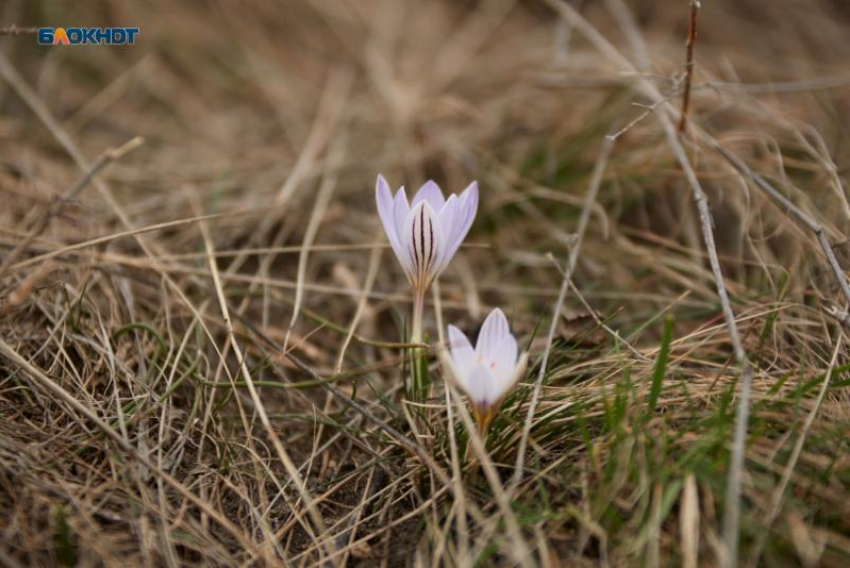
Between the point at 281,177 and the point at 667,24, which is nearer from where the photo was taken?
the point at 281,177

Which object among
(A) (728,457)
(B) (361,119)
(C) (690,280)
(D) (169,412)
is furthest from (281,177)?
(A) (728,457)

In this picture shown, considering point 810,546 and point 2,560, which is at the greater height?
point 2,560

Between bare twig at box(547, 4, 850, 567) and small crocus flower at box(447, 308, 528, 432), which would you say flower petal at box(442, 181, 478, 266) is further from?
bare twig at box(547, 4, 850, 567)

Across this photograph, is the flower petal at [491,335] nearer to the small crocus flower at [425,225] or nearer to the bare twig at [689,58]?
the small crocus flower at [425,225]

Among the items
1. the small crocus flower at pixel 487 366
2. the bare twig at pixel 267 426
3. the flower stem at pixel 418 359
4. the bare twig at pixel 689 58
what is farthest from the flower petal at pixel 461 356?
the bare twig at pixel 689 58

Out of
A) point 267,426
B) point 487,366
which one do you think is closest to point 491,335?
point 487,366

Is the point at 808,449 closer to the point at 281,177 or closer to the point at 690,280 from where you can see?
the point at 690,280
